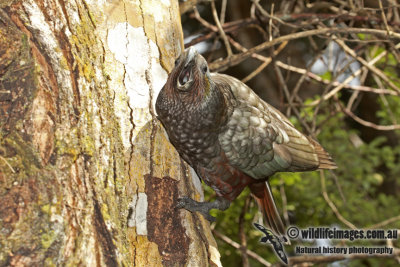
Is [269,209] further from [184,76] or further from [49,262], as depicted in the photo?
[49,262]

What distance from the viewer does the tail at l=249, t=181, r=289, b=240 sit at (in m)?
3.09

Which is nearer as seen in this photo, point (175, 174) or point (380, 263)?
point (175, 174)

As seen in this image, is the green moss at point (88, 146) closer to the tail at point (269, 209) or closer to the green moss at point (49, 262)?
the green moss at point (49, 262)

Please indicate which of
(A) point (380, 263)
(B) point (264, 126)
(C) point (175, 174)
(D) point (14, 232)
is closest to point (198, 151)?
(C) point (175, 174)

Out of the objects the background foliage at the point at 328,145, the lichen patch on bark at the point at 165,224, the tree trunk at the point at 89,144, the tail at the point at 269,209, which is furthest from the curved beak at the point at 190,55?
the background foliage at the point at 328,145

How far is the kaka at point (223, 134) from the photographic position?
2.17 metres

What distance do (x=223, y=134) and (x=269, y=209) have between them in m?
1.00

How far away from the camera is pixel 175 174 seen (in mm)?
2098

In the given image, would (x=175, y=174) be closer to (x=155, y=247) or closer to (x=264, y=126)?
(x=155, y=247)

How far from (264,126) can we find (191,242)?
0.96 metres

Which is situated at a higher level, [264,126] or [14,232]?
[264,126]

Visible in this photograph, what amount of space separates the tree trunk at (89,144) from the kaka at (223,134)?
0.36ft

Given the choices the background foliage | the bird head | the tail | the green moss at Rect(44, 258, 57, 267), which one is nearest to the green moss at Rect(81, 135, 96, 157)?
the green moss at Rect(44, 258, 57, 267)

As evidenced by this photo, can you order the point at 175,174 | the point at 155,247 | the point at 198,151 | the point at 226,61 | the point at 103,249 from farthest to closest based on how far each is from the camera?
the point at 226,61, the point at 198,151, the point at 175,174, the point at 155,247, the point at 103,249
